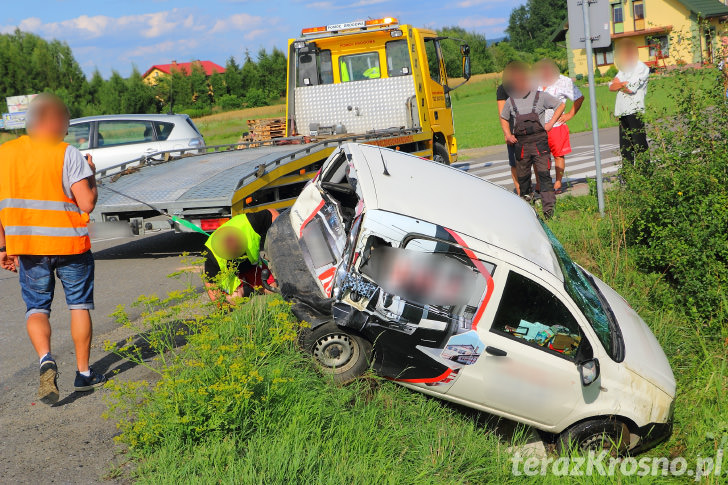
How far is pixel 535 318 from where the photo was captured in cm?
479

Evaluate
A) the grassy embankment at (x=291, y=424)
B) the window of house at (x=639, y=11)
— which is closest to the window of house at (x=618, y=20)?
the window of house at (x=639, y=11)

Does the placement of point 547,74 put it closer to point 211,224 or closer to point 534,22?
point 211,224

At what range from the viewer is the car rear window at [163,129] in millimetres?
12414

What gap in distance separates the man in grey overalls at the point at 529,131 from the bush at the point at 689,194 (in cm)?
141

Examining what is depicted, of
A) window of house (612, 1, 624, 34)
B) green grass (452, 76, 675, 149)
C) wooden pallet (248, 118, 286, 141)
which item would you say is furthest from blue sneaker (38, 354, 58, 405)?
window of house (612, 1, 624, 34)

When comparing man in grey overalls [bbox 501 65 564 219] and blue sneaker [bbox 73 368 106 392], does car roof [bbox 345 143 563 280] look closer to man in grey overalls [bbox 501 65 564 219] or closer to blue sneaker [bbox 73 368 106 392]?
blue sneaker [bbox 73 368 106 392]

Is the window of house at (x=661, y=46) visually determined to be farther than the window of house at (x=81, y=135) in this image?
No

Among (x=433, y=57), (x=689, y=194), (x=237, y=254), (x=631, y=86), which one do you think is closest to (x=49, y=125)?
(x=237, y=254)

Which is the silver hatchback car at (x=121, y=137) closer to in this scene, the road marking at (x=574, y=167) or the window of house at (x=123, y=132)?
the window of house at (x=123, y=132)

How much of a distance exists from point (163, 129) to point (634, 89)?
25.1 feet

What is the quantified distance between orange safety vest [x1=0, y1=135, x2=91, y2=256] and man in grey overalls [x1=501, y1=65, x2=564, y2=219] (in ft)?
19.8

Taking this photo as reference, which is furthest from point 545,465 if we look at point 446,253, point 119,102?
point 119,102

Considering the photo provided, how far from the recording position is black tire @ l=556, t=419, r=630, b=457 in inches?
188

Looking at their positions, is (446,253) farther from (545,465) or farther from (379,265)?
(545,465)
